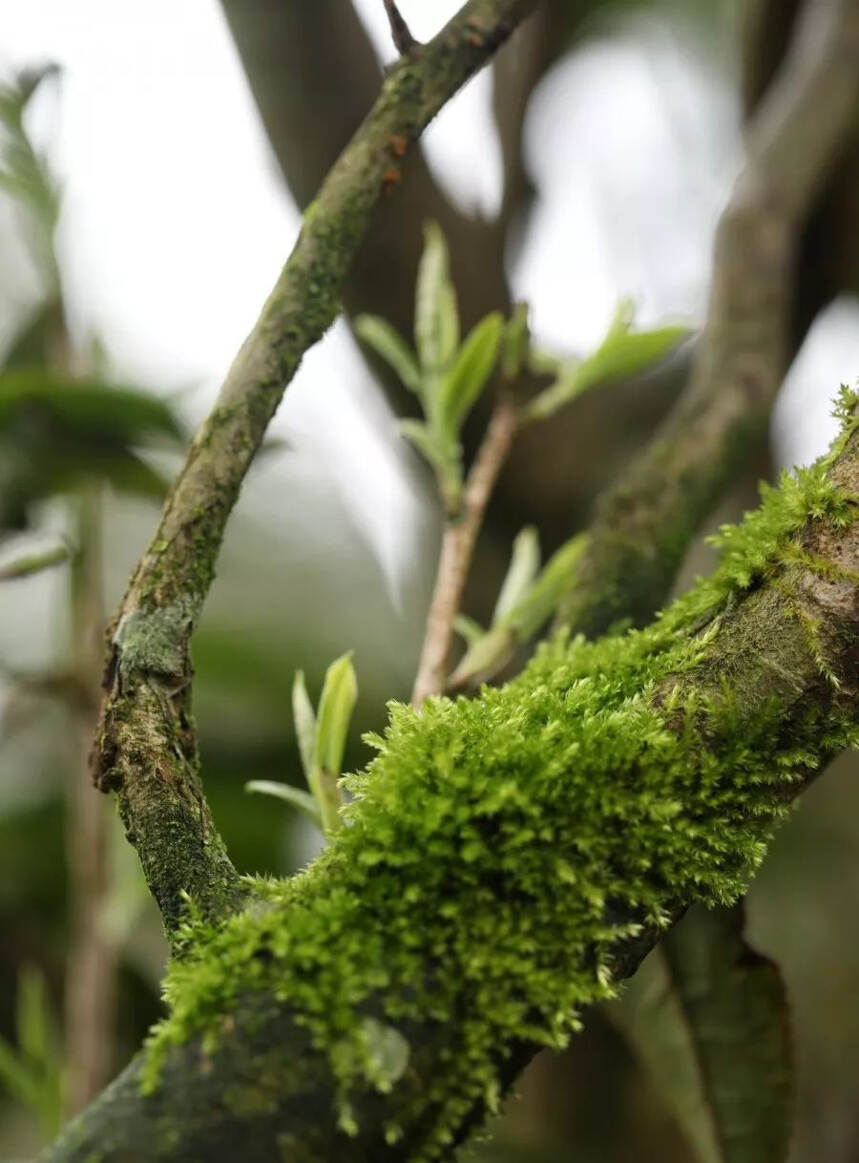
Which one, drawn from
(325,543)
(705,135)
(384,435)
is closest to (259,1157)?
(384,435)

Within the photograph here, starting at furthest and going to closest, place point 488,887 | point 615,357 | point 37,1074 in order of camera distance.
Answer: point 37,1074 → point 615,357 → point 488,887

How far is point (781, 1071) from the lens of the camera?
694 mm

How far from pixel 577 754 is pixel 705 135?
2.64 metres

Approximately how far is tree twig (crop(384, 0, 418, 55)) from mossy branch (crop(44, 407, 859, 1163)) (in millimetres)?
373

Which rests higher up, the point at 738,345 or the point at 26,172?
the point at 26,172

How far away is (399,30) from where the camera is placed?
65 centimetres

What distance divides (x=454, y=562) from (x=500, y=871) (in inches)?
16.2

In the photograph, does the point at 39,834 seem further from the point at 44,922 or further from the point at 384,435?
the point at 384,435

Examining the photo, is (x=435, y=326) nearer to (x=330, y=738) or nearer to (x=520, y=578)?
(x=520, y=578)

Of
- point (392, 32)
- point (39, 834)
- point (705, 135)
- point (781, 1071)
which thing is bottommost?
point (781, 1071)

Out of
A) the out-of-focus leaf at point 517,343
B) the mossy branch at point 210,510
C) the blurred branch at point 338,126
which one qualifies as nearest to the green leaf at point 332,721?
the mossy branch at point 210,510

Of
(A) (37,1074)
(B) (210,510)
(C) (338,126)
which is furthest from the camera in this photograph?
(C) (338,126)

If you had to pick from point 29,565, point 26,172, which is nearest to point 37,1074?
point 29,565

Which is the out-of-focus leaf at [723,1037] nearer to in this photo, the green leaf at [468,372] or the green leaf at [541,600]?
the green leaf at [541,600]
